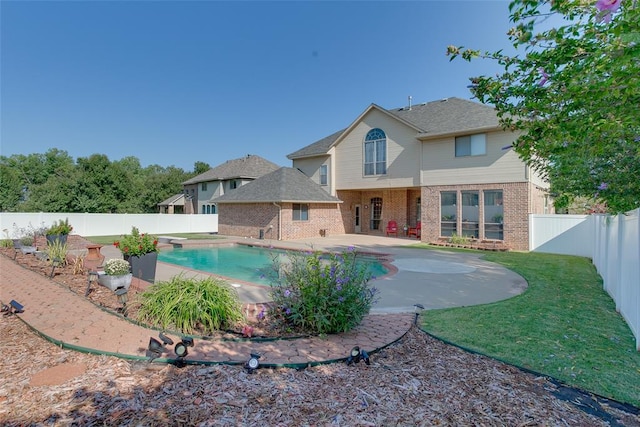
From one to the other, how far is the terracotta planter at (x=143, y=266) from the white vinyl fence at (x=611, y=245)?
891cm

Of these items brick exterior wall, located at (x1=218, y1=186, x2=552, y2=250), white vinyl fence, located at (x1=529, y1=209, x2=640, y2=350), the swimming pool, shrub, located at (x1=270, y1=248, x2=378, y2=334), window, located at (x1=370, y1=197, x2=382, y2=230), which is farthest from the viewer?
window, located at (x1=370, y1=197, x2=382, y2=230)

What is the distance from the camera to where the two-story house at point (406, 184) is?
1573 cm

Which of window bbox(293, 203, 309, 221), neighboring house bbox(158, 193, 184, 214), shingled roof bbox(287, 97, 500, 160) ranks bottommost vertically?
window bbox(293, 203, 309, 221)

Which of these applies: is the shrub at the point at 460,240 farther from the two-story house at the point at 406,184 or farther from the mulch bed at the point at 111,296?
the mulch bed at the point at 111,296

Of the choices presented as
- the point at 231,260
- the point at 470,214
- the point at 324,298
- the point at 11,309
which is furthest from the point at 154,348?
the point at 470,214

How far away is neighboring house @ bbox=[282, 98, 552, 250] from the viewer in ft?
51.0

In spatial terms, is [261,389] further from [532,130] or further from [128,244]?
[128,244]

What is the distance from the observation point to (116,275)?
6359mm

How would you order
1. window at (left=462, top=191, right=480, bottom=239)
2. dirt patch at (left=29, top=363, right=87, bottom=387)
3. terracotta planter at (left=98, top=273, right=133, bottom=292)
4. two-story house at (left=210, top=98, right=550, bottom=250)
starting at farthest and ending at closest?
window at (left=462, top=191, right=480, bottom=239) < two-story house at (left=210, top=98, right=550, bottom=250) < terracotta planter at (left=98, top=273, right=133, bottom=292) < dirt patch at (left=29, top=363, right=87, bottom=387)

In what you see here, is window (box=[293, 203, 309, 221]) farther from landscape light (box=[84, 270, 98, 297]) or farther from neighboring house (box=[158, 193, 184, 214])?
neighboring house (box=[158, 193, 184, 214])

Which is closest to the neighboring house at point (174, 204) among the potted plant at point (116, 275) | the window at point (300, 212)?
the window at point (300, 212)

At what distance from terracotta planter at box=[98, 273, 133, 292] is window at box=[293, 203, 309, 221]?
14.1 metres

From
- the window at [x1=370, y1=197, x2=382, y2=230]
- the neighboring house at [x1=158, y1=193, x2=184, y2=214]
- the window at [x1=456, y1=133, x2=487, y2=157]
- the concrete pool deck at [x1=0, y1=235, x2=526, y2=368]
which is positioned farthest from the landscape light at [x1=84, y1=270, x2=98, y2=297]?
the neighboring house at [x1=158, y1=193, x2=184, y2=214]

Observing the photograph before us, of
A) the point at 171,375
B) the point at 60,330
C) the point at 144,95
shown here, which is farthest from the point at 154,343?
the point at 144,95
